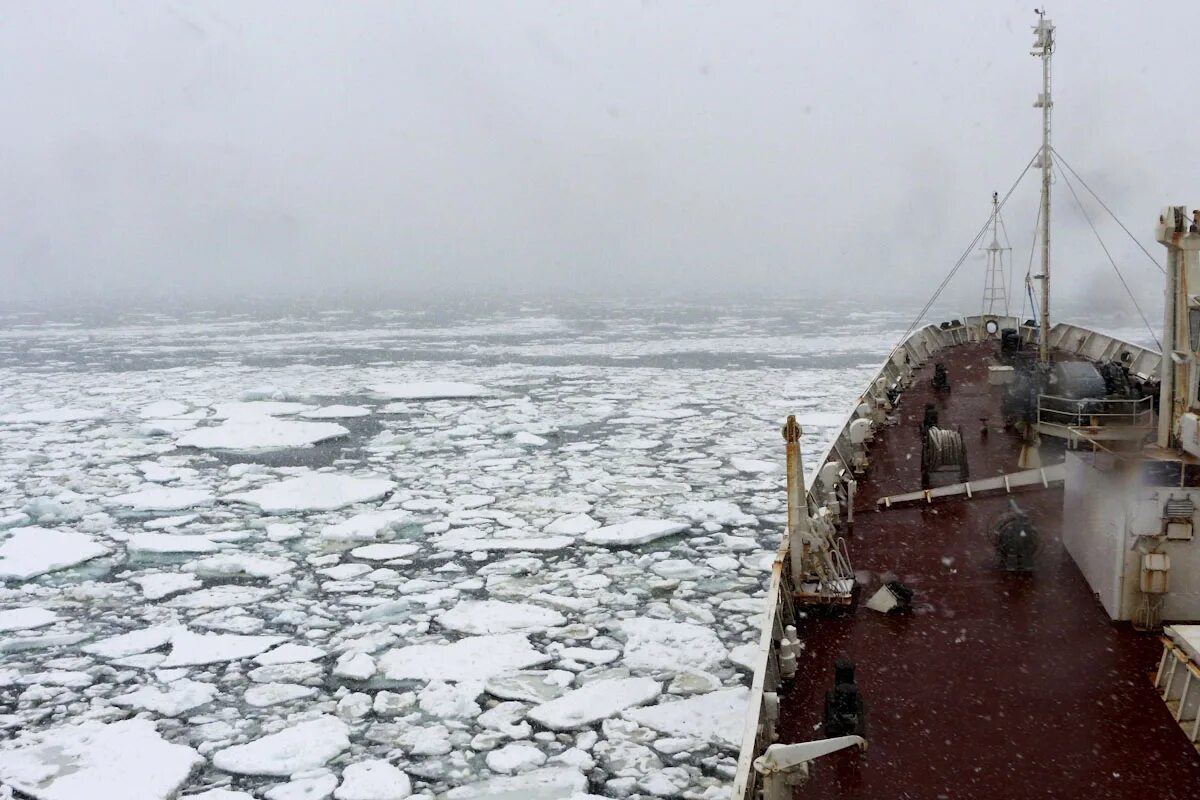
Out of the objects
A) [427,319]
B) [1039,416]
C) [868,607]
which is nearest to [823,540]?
[868,607]

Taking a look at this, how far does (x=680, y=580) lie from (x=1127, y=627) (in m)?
3.70

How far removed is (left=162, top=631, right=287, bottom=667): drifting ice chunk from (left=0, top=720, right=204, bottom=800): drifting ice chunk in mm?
867

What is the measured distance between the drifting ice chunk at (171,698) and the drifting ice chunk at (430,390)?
1296 centimetres

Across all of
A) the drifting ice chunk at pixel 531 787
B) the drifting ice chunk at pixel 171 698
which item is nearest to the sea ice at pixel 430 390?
the drifting ice chunk at pixel 171 698

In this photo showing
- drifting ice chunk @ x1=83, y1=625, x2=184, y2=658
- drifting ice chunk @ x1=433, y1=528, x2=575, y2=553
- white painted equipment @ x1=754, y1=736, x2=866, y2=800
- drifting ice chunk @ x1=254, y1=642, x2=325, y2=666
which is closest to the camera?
white painted equipment @ x1=754, y1=736, x2=866, y2=800

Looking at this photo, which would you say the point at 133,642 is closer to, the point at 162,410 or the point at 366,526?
the point at 366,526

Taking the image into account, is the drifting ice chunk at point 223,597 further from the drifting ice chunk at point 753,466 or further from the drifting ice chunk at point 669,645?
the drifting ice chunk at point 753,466

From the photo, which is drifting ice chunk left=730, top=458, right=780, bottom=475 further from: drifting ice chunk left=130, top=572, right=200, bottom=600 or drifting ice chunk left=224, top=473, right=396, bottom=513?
drifting ice chunk left=130, top=572, right=200, bottom=600

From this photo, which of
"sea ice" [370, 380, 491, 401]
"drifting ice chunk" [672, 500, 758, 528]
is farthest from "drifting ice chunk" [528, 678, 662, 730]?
"sea ice" [370, 380, 491, 401]

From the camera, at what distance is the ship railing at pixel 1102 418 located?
238 inches

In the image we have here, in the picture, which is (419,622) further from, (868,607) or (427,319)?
(427,319)

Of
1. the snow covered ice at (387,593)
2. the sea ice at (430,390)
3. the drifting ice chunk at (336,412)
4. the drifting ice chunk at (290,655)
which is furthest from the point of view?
the sea ice at (430,390)

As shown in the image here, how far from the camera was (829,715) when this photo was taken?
404cm

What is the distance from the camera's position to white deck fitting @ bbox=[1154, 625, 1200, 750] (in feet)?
12.9
